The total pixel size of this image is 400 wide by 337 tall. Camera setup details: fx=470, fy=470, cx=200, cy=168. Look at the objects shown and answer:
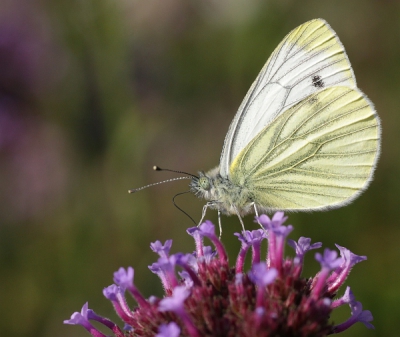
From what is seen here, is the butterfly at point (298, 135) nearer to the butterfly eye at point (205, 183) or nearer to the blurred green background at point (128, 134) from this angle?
the butterfly eye at point (205, 183)

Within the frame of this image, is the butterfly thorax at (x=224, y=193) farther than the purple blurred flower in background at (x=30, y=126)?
No

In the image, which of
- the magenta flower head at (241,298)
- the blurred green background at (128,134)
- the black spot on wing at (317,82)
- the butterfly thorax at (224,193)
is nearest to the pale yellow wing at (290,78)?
the black spot on wing at (317,82)

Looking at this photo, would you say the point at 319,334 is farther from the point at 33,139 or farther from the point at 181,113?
the point at 33,139

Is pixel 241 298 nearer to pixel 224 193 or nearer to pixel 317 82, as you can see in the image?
pixel 224 193

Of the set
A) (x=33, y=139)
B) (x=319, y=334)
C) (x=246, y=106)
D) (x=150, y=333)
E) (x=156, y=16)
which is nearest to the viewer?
(x=319, y=334)

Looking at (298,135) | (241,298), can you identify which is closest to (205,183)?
(298,135)

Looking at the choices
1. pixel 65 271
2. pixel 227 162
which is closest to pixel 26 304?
pixel 65 271
